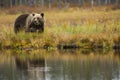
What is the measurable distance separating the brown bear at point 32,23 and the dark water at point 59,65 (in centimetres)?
299

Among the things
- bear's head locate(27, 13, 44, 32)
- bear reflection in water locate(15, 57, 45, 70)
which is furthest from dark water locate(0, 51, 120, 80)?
bear's head locate(27, 13, 44, 32)

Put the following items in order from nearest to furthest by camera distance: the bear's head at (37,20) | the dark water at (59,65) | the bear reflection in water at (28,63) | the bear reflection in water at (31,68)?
the dark water at (59,65)
the bear reflection in water at (31,68)
the bear reflection in water at (28,63)
the bear's head at (37,20)

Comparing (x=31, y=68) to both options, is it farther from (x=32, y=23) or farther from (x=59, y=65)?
(x=32, y=23)

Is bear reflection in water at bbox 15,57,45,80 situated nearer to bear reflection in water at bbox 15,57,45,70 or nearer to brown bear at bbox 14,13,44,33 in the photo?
bear reflection in water at bbox 15,57,45,70

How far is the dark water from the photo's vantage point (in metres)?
18.3

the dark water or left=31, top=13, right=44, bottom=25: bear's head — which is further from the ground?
left=31, top=13, right=44, bottom=25: bear's head

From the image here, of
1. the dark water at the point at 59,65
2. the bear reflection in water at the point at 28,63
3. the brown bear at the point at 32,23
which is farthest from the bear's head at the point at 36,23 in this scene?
the bear reflection in water at the point at 28,63

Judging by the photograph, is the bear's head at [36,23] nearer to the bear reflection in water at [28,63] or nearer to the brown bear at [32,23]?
the brown bear at [32,23]

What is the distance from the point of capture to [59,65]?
21.5 m

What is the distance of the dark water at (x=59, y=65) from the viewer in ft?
59.9

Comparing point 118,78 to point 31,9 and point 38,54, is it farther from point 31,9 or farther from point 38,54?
point 31,9

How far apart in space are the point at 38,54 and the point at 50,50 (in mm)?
1868

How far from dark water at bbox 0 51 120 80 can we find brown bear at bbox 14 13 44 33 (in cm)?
299

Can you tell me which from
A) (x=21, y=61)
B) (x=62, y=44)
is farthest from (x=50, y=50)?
(x=21, y=61)
